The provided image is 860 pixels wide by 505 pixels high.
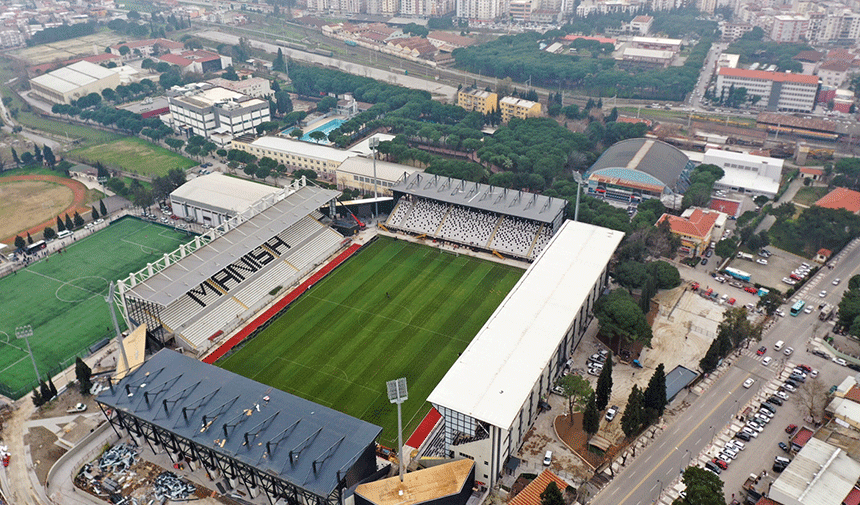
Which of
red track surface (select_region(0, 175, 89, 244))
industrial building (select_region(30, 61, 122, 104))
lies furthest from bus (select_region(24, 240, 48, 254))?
industrial building (select_region(30, 61, 122, 104))

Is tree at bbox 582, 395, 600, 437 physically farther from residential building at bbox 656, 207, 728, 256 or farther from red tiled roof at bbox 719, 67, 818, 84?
red tiled roof at bbox 719, 67, 818, 84

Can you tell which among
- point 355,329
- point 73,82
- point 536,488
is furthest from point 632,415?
point 73,82

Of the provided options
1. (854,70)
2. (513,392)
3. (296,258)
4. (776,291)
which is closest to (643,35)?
(854,70)

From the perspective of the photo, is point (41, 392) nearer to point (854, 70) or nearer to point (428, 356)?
point (428, 356)

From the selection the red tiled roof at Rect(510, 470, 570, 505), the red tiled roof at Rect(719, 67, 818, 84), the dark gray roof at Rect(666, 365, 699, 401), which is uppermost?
the red tiled roof at Rect(719, 67, 818, 84)

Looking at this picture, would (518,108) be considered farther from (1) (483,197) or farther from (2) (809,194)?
(2) (809,194)

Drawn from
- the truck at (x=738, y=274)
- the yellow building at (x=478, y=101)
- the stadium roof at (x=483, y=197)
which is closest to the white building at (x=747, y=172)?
the truck at (x=738, y=274)
